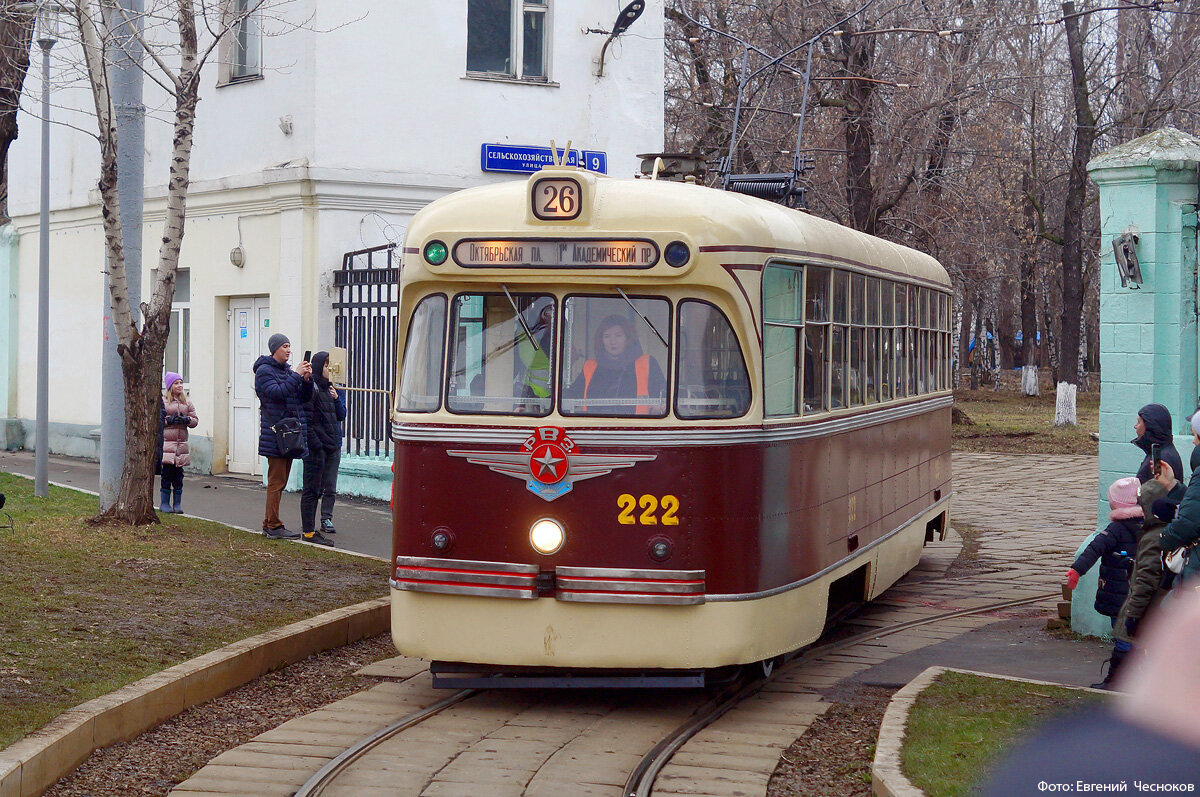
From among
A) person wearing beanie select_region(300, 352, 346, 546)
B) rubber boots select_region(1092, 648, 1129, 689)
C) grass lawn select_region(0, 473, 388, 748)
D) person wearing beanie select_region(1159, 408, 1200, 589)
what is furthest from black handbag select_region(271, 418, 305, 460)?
person wearing beanie select_region(1159, 408, 1200, 589)

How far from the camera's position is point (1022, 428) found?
1289 inches

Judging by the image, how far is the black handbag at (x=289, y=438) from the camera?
13156mm

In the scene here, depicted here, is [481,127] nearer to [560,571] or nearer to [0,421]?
[0,421]

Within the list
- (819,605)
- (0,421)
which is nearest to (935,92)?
(0,421)

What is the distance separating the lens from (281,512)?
15781mm

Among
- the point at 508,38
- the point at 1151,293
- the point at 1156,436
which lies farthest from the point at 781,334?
the point at 508,38

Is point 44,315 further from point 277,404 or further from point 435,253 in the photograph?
point 435,253

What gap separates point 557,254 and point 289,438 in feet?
18.8

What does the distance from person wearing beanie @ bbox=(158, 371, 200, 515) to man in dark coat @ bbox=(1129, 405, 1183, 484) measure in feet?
29.2

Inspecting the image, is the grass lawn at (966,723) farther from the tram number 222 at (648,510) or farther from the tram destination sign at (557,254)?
the tram destination sign at (557,254)

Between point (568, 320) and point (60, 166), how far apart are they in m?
16.8

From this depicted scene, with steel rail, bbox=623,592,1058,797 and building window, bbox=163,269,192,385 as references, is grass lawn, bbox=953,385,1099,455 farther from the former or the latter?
building window, bbox=163,269,192,385

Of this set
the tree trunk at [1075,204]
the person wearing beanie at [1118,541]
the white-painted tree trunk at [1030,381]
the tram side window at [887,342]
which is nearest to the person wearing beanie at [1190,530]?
the person wearing beanie at [1118,541]

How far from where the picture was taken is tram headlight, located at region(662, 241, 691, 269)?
799 cm
